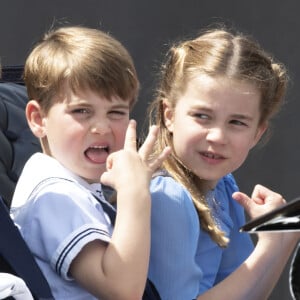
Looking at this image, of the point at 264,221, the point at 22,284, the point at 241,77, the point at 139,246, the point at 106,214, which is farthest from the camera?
the point at 241,77

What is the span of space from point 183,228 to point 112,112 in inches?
11.4

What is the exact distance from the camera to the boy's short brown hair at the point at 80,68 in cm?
238

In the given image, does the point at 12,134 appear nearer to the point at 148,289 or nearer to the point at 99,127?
the point at 99,127

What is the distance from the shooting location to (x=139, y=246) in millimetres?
2174

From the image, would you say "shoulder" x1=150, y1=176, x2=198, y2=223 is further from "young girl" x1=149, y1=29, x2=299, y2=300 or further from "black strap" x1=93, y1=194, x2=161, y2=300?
"black strap" x1=93, y1=194, x2=161, y2=300

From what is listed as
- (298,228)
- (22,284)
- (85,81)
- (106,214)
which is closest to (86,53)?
(85,81)

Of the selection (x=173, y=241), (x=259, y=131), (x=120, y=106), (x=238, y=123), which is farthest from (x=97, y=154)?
(x=259, y=131)

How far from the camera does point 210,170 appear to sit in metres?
2.54

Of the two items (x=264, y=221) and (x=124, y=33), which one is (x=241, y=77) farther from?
(x=124, y=33)

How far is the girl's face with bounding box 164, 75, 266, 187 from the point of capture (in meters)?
2.52

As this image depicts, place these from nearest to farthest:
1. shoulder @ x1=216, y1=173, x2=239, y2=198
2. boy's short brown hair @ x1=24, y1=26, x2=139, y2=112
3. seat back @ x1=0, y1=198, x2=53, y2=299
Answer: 1. seat back @ x1=0, y1=198, x2=53, y2=299
2. boy's short brown hair @ x1=24, y1=26, x2=139, y2=112
3. shoulder @ x1=216, y1=173, x2=239, y2=198

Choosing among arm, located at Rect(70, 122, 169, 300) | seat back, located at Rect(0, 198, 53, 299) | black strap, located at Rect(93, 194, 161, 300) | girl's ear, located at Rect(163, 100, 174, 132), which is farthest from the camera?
girl's ear, located at Rect(163, 100, 174, 132)

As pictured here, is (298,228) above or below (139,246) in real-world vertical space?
above

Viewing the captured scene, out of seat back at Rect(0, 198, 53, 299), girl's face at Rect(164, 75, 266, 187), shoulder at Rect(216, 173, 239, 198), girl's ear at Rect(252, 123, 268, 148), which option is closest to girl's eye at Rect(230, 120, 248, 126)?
girl's face at Rect(164, 75, 266, 187)
